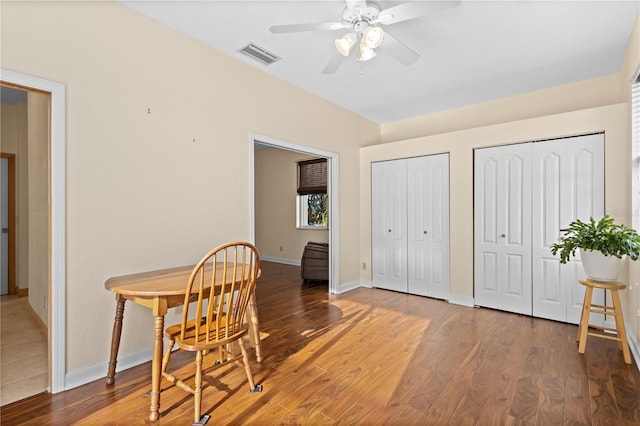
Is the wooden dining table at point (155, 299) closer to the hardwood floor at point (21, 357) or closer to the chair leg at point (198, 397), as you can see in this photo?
the chair leg at point (198, 397)

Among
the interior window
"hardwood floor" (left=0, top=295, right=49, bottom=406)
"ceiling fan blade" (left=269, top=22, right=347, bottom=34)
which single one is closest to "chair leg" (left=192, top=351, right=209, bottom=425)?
"hardwood floor" (left=0, top=295, right=49, bottom=406)

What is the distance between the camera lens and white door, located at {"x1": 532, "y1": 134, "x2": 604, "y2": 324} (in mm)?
3180

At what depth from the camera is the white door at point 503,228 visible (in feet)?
11.7

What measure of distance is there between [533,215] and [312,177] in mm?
4144

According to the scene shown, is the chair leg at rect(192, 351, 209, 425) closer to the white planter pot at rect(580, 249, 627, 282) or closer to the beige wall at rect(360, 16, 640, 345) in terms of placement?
the white planter pot at rect(580, 249, 627, 282)

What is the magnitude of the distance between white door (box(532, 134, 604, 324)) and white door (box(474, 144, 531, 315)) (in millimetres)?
96

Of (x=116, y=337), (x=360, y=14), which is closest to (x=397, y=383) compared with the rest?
(x=116, y=337)

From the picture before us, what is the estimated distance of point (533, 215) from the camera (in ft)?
11.6

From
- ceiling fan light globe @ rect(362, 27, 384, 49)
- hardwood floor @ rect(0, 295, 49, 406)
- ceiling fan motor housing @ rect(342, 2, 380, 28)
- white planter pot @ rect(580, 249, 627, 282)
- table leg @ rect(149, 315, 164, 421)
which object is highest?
ceiling fan motor housing @ rect(342, 2, 380, 28)

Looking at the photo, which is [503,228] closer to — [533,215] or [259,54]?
[533,215]

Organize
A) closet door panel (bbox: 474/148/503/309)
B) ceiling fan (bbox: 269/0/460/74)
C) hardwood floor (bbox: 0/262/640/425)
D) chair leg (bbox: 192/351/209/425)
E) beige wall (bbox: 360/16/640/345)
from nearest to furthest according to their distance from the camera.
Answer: chair leg (bbox: 192/351/209/425) < hardwood floor (bbox: 0/262/640/425) < ceiling fan (bbox: 269/0/460/74) < beige wall (bbox: 360/16/640/345) < closet door panel (bbox: 474/148/503/309)

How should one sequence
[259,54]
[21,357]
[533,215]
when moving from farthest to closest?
[533,215] → [259,54] → [21,357]

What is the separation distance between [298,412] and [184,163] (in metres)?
2.15

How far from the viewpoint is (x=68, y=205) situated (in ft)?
7.00
